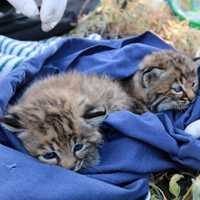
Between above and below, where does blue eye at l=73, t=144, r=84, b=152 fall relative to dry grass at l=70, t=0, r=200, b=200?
above

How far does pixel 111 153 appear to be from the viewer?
2227mm

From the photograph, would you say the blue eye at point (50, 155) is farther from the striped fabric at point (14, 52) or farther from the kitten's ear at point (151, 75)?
the striped fabric at point (14, 52)

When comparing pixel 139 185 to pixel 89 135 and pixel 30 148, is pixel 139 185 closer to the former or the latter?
pixel 89 135

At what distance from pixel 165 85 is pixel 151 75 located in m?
0.09

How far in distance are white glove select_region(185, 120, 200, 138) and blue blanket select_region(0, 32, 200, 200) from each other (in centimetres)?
5

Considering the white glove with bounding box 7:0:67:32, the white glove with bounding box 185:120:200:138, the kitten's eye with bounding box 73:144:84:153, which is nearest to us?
the kitten's eye with bounding box 73:144:84:153

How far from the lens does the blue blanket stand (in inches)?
76.7

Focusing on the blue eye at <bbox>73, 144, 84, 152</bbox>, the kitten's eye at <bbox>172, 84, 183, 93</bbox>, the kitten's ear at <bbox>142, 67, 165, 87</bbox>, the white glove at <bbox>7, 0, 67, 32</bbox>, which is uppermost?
the white glove at <bbox>7, 0, 67, 32</bbox>

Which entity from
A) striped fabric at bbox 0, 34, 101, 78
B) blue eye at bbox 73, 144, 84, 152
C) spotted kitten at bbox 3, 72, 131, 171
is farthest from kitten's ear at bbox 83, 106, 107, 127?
striped fabric at bbox 0, 34, 101, 78

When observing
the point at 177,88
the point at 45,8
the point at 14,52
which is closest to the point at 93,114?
the point at 177,88

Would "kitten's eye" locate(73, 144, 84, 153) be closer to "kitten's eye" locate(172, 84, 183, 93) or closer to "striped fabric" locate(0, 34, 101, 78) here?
"kitten's eye" locate(172, 84, 183, 93)

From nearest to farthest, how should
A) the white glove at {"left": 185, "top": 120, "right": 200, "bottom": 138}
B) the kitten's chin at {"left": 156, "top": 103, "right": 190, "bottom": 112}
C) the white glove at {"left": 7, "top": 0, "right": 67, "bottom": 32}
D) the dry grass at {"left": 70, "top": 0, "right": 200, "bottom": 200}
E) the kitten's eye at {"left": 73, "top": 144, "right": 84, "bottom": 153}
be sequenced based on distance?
the kitten's eye at {"left": 73, "top": 144, "right": 84, "bottom": 153}
the white glove at {"left": 185, "top": 120, "right": 200, "bottom": 138}
the kitten's chin at {"left": 156, "top": 103, "right": 190, "bottom": 112}
the white glove at {"left": 7, "top": 0, "right": 67, "bottom": 32}
the dry grass at {"left": 70, "top": 0, "right": 200, "bottom": 200}

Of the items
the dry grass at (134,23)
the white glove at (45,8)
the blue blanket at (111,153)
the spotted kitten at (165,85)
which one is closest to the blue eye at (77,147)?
the blue blanket at (111,153)

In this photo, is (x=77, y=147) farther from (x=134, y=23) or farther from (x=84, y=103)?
(x=134, y=23)
